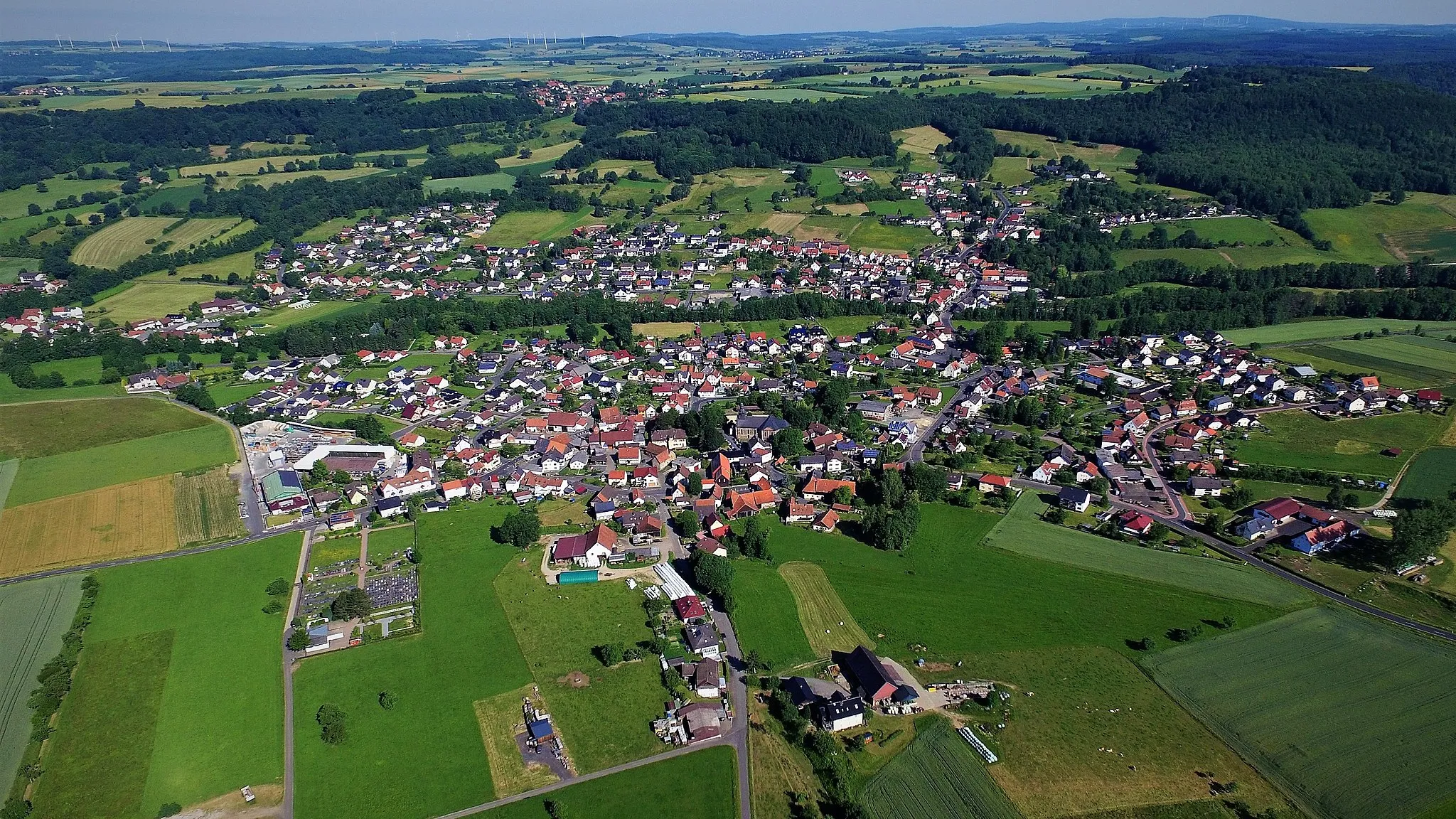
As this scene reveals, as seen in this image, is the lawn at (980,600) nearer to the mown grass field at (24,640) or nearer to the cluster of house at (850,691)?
the cluster of house at (850,691)

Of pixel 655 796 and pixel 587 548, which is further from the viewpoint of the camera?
pixel 587 548

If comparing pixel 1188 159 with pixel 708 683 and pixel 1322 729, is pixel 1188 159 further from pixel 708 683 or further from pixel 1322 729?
pixel 708 683

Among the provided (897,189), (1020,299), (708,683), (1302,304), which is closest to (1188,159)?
(897,189)

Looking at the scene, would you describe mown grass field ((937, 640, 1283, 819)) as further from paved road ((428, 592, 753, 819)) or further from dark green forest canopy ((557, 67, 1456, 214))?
dark green forest canopy ((557, 67, 1456, 214))

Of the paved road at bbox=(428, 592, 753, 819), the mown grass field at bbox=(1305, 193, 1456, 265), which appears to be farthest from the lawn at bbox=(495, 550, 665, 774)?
the mown grass field at bbox=(1305, 193, 1456, 265)

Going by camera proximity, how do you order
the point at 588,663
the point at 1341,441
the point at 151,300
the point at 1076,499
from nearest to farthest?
the point at 588,663 < the point at 1076,499 < the point at 1341,441 < the point at 151,300

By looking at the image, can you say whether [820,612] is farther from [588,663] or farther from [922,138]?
[922,138]

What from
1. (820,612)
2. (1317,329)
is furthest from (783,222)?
(820,612)
